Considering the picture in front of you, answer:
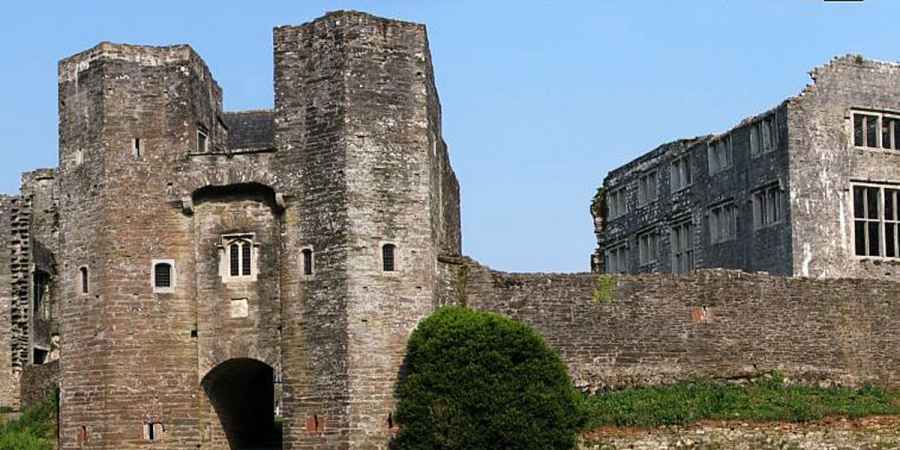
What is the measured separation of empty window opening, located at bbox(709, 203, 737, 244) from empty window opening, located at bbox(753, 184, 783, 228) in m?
1.47

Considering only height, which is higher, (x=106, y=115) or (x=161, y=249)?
(x=106, y=115)

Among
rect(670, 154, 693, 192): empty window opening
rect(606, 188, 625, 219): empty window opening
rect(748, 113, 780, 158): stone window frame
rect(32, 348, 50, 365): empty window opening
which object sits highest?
rect(748, 113, 780, 158): stone window frame

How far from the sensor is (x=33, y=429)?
5056 centimetres

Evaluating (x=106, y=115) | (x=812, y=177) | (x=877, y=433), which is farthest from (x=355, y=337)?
(x=812, y=177)

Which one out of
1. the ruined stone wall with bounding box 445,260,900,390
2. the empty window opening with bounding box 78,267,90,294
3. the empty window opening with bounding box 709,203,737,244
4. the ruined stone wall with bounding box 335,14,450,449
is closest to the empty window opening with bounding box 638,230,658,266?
the empty window opening with bounding box 709,203,737,244

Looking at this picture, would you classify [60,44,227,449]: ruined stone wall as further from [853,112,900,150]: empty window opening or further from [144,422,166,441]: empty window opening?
[853,112,900,150]: empty window opening

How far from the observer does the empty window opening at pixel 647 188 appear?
2574 inches

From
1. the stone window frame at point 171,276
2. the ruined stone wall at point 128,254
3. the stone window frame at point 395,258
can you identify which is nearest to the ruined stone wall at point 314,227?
the stone window frame at point 395,258

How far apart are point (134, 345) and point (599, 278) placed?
42.5ft

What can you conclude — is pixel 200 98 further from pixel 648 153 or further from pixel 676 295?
pixel 648 153

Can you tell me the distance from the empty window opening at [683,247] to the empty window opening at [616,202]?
485 centimetres

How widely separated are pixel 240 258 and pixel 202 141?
3.63 m

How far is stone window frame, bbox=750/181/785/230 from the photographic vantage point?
56250 millimetres

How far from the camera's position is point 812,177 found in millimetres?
55750
